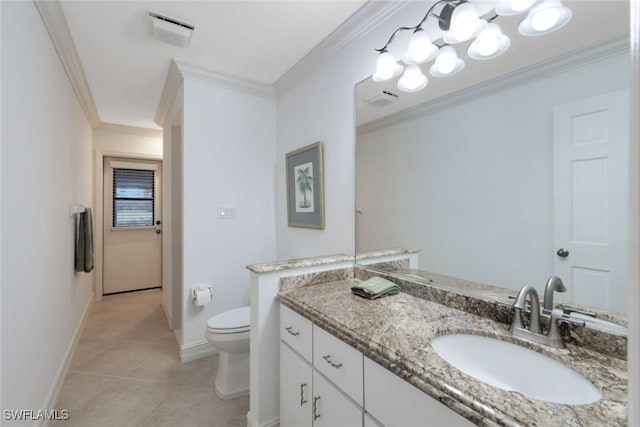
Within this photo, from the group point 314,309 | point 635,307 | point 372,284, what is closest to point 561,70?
point 635,307

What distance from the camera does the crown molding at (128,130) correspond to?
388cm

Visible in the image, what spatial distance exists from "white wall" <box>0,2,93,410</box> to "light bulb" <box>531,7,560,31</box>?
6.72ft

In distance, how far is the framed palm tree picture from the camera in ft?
7.23

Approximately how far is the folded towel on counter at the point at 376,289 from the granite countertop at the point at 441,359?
1.2 inches

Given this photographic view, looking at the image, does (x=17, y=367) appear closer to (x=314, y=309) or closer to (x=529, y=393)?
(x=314, y=309)

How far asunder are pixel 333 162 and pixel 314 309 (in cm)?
116

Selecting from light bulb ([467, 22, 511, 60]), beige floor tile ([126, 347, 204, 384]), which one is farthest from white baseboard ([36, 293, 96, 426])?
light bulb ([467, 22, 511, 60])

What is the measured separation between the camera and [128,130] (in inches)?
160

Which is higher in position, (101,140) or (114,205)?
(101,140)

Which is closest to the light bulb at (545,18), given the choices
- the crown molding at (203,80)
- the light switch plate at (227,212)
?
the crown molding at (203,80)

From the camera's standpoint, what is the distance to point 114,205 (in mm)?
4207

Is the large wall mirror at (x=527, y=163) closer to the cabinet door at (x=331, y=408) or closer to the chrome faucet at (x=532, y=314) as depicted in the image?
the chrome faucet at (x=532, y=314)

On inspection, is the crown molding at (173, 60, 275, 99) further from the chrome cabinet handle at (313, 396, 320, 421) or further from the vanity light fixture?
the chrome cabinet handle at (313, 396, 320, 421)

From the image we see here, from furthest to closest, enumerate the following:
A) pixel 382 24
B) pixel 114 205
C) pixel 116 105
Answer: pixel 114 205 → pixel 116 105 → pixel 382 24
